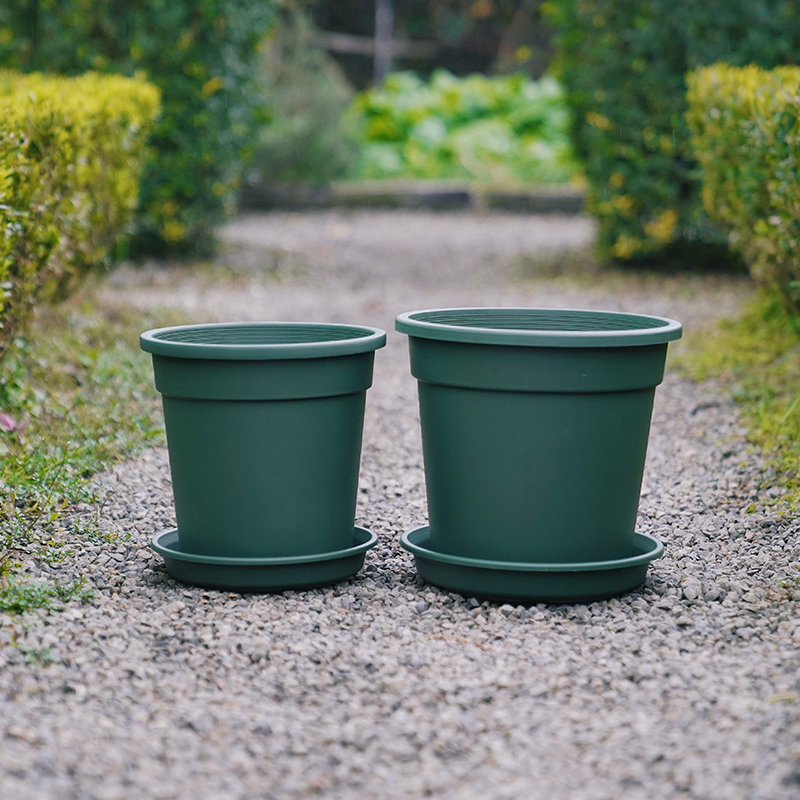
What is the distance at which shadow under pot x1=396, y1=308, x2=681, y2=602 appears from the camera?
265cm

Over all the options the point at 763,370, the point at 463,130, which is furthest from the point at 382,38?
the point at 763,370

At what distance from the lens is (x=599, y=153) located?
316 inches

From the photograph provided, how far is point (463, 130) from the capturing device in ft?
47.5

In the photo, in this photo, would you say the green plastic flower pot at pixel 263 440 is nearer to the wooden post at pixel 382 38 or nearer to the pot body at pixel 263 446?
the pot body at pixel 263 446

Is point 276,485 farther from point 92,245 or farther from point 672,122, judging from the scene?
point 672,122

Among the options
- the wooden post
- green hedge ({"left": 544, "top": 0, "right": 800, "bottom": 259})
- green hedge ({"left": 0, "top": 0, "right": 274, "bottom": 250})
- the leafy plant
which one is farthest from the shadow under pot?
the wooden post

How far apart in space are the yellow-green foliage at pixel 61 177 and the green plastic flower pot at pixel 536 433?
Result: 179cm

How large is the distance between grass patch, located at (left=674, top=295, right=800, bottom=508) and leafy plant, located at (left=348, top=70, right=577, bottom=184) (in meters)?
7.45

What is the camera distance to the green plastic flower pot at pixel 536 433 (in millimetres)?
2646

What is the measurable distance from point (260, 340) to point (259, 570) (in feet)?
2.28

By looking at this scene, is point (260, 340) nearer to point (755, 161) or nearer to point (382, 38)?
point (755, 161)

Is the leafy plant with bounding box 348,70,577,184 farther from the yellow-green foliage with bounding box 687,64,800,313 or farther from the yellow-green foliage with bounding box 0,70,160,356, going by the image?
the yellow-green foliage with bounding box 0,70,160,356

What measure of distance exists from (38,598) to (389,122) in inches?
487

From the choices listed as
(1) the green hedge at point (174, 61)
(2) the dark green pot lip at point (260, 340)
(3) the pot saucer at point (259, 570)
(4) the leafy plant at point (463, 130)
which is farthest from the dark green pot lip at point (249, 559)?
(4) the leafy plant at point (463, 130)
